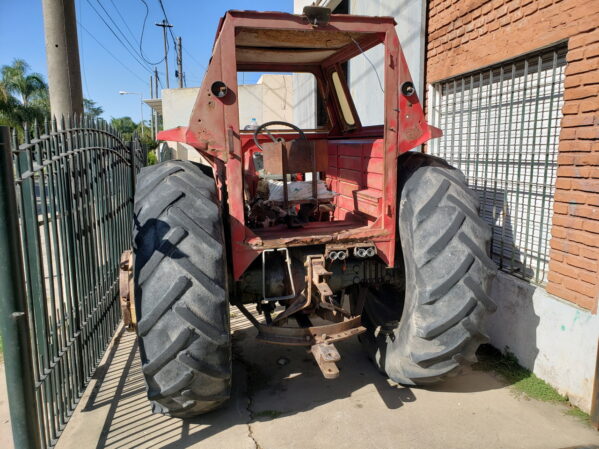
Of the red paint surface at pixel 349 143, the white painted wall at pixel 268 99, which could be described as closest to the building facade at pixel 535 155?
the red paint surface at pixel 349 143

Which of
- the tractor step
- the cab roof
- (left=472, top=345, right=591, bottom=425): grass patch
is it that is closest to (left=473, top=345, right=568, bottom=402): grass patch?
(left=472, top=345, right=591, bottom=425): grass patch

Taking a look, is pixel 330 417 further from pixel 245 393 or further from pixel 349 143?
pixel 349 143

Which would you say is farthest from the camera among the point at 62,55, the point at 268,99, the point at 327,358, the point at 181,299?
the point at 268,99

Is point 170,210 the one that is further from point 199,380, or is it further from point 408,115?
point 408,115

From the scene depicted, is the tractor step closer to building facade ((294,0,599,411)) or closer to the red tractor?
the red tractor

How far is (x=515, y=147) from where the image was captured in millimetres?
3943

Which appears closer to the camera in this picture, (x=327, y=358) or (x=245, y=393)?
(x=327, y=358)

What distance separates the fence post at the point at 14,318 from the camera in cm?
208

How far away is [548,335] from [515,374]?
1.38 feet

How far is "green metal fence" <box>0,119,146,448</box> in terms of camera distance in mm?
2158

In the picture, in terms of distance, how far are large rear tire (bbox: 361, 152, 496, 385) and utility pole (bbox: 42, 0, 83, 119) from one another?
3718mm

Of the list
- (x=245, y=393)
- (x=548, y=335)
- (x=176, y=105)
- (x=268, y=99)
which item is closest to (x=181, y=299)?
(x=245, y=393)

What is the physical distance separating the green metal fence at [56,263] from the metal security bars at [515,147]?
3386 mm

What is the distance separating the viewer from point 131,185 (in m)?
5.46
